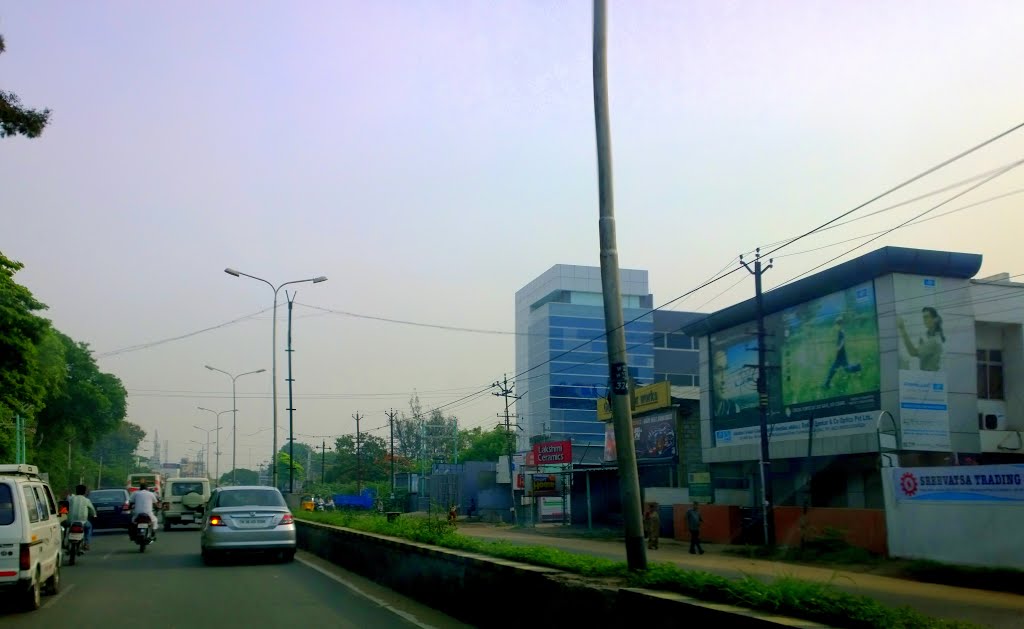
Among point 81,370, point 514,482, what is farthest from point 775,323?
point 81,370

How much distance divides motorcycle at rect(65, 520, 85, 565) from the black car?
42.1ft

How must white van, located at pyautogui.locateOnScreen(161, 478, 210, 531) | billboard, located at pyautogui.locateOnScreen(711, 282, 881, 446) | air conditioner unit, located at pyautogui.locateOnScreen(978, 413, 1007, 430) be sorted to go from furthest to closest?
white van, located at pyautogui.locateOnScreen(161, 478, 210, 531) < air conditioner unit, located at pyautogui.locateOnScreen(978, 413, 1007, 430) < billboard, located at pyautogui.locateOnScreen(711, 282, 881, 446)

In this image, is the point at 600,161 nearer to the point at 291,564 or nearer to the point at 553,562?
the point at 553,562

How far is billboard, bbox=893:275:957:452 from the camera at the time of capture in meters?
29.2

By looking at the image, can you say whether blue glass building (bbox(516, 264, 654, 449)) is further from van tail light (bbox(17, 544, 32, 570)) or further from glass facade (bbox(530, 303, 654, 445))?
van tail light (bbox(17, 544, 32, 570))

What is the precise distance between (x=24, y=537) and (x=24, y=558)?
25cm

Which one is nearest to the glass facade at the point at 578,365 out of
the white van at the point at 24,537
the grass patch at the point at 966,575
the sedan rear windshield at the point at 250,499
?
the grass patch at the point at 966,575

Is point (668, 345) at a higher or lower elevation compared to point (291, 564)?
higher

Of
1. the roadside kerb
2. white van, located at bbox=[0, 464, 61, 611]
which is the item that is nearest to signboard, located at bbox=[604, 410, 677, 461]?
the roadside kerb

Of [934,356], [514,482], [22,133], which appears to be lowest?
[514,482]

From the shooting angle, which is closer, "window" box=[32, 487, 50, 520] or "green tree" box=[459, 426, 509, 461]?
"window" box=[32, 487, 50, 520]

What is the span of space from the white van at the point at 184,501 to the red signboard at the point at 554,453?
18.1m

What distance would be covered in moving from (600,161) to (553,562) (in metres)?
4.29

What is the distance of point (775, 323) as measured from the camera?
35.4 meters
